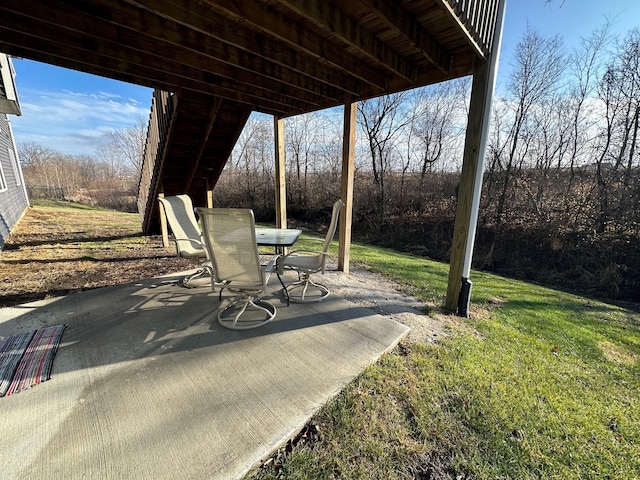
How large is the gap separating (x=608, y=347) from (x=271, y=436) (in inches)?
146

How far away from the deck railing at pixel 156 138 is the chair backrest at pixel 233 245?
2.88 m

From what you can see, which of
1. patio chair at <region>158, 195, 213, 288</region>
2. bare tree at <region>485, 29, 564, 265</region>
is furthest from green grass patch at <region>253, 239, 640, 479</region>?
bare tree at <region>485, 29, 564, 265</region>

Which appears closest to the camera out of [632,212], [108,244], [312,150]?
[108,244]

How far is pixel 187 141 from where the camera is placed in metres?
4.76

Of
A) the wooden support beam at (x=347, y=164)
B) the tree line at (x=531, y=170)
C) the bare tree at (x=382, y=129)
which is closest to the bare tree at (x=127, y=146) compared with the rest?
the tree line at (x=531, y=170)

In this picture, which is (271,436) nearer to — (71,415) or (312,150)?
(71,415)

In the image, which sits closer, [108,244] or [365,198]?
[108,244]

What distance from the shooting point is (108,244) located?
5961mm

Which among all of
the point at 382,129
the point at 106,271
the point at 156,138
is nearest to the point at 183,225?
A: the point at 106,271

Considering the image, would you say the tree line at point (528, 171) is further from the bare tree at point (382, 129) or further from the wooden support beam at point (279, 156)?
the wooden support beam at point (279, 156)

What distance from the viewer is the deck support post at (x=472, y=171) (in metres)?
2.64

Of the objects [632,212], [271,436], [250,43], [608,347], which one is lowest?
[608,347]

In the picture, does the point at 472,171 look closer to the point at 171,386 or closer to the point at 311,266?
the point at 311,266

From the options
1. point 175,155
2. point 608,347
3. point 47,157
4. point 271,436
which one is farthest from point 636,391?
point 47,157
